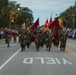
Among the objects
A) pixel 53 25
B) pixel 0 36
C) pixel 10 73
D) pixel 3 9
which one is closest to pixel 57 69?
pixel 10 73

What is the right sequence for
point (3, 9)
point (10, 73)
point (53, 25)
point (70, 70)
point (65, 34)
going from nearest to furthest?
point (10, 73) → point (70, 70) → point (65, 34) → point (53, 25) → point (3, 9)

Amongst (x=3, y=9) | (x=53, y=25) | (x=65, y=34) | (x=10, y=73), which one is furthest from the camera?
(x=3, y=9)

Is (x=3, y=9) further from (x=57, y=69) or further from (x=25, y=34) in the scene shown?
(x=57, y=69)

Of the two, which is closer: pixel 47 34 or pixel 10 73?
pixel 10 73

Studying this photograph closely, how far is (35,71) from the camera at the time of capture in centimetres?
1602

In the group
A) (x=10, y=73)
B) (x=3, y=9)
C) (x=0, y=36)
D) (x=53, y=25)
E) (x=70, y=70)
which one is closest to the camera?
(x=10, y=73)

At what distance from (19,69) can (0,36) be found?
5466cm

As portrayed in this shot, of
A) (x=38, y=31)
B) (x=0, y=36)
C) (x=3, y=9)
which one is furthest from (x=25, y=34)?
(x=3, y=9)

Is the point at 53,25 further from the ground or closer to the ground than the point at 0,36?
further from the ground

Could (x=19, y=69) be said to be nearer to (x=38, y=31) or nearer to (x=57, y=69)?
(x=57, y=69)

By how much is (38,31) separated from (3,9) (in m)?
46.1

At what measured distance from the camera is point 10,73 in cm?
1525

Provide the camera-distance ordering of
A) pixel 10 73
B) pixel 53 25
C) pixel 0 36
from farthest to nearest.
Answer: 1. pixel 0 36
2. pixel 53 25
3. pixel 10 73

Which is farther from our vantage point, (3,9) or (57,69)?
(3,9)
